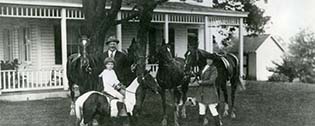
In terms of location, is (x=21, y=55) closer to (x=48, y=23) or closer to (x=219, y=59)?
(x=48, y=23)

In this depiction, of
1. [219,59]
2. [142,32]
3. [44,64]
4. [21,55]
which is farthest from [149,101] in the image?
[21,55]

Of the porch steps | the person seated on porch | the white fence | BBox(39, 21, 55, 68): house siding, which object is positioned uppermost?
BBox(39, 21, 55, 68): house siding

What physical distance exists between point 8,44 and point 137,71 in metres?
11.4

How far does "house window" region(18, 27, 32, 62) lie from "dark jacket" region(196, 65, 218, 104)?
9.55 meters

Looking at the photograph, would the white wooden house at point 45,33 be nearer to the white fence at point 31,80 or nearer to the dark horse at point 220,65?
the white fence at point 31,80

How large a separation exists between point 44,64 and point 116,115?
9.44 meters

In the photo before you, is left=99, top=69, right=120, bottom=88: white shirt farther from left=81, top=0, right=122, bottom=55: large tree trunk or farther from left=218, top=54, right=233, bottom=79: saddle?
left=218, top=54, right=233, bottom=79: saddle

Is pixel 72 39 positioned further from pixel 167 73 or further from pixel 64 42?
pixel 167 73

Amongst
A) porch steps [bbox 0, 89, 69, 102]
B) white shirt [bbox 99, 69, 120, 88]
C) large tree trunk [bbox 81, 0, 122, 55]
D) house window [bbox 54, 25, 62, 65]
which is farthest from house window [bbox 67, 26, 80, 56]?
white shirt [bbox 99, 69, 120, 88]

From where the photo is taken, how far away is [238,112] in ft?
36.6

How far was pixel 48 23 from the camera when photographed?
16.4 metres

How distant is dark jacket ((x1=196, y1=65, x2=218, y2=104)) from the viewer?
8617 millimetres

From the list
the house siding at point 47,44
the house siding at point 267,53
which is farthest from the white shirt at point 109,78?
the house siding at point 267,53

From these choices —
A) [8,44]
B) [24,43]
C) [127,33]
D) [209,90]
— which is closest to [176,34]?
[127,33]
